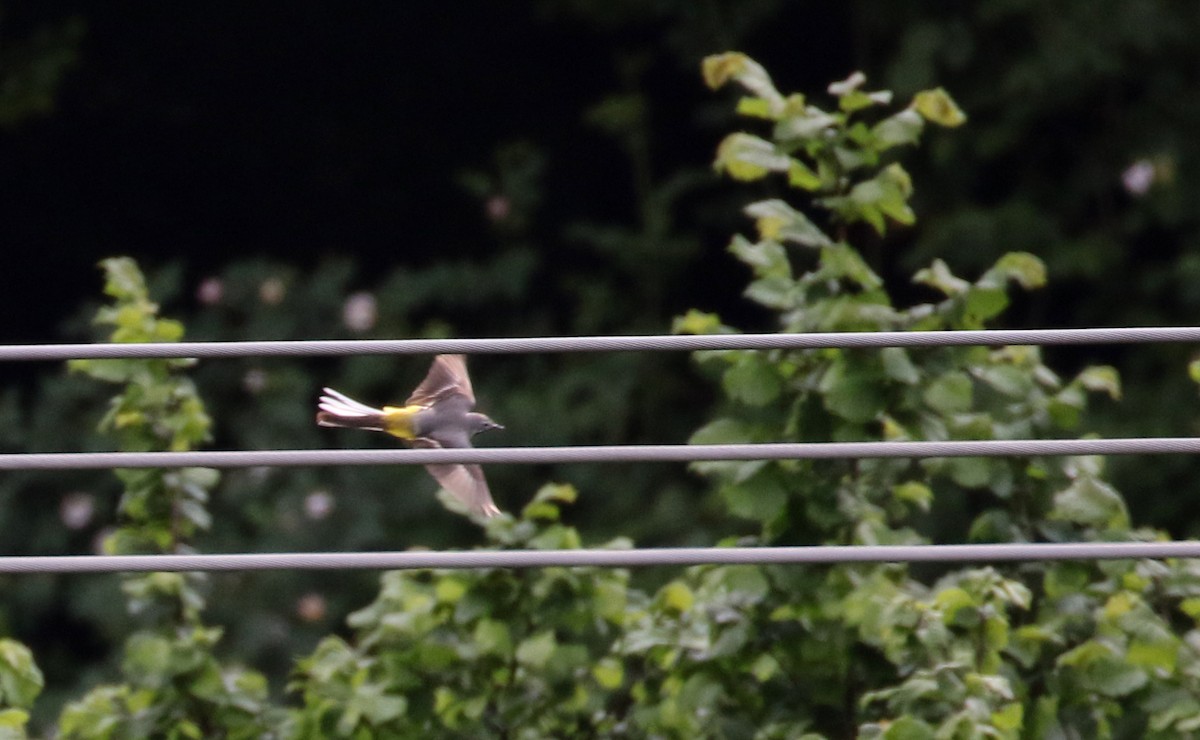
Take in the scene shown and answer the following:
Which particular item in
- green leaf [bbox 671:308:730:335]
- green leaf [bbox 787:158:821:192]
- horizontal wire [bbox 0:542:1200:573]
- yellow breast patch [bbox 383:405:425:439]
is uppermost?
green leaf [bbox 787:158:821:192]

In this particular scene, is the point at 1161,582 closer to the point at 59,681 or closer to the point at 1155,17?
the point at 1155,17

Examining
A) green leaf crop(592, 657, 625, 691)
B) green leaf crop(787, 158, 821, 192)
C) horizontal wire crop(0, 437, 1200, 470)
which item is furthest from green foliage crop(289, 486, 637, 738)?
horizontal wire crop(0, 437, 1200, 470)

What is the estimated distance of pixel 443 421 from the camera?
278 centimetres

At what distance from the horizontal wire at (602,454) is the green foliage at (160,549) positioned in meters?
0.91

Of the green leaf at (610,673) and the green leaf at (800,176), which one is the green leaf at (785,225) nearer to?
the green leaf at (800,176)

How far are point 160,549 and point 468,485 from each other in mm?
823

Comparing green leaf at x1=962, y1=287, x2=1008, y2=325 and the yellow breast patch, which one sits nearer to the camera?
the yellow breast patch

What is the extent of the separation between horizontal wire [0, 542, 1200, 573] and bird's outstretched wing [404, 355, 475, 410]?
1.60 ft

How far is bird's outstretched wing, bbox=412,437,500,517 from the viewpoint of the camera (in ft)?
8.77

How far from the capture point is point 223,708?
3.28 metres

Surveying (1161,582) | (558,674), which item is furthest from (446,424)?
(1161,582)

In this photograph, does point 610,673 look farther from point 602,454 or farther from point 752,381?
point 602,454

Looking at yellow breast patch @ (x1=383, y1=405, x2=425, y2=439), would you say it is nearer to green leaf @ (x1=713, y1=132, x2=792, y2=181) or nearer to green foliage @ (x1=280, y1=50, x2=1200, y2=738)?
green foliage @ (x1=280, y1=50, x2=1200, y2=738)

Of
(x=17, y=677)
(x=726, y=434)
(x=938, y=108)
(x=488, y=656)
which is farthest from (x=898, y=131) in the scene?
(x=17, y=677)
